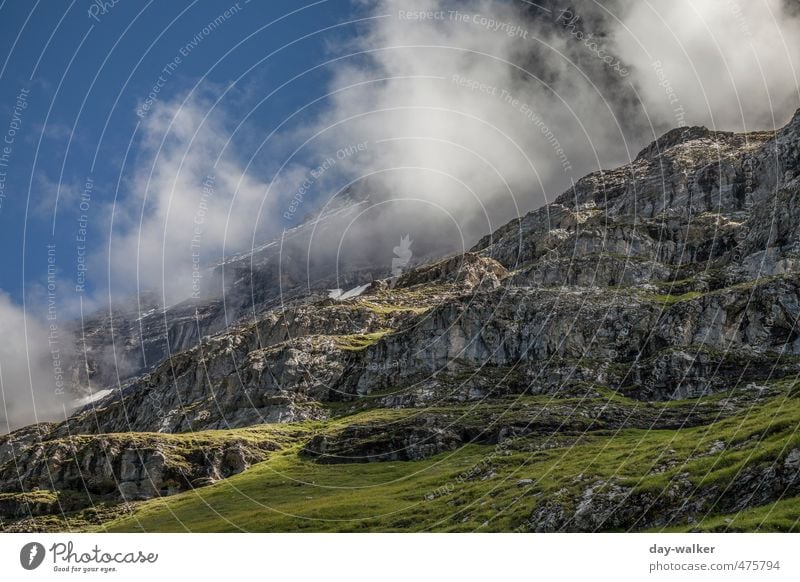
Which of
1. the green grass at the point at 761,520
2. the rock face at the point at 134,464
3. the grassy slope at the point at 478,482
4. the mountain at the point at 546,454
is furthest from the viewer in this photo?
the rock face at the point at 134,464

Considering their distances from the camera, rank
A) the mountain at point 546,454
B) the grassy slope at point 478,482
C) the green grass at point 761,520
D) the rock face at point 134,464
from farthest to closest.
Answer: the rock face at point 134,464
the mountain at point 546,454
the grassy slope at point 478,482
the green grass at point 761,520

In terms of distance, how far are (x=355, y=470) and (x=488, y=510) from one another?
248 ft

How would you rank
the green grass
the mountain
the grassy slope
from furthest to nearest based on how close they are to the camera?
1. the mountain
2. the grassy slope
3. the green grass

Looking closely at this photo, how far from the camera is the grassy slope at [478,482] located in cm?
5338

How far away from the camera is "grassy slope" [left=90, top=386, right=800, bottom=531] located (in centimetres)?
5338

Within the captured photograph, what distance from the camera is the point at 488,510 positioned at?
71812mm

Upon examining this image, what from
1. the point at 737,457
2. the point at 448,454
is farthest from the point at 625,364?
the point at 737,457

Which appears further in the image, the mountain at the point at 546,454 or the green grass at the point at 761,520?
the mountain at the point at 546,454

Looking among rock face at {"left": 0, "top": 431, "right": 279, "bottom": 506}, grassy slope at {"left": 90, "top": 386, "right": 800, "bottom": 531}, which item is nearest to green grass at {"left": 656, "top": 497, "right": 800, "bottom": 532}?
grassy slope at {"left": 90, "top": 386, "right": 800, "bottom": 531}

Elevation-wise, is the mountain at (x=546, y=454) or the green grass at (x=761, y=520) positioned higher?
the green grass at (x=761, y=520)

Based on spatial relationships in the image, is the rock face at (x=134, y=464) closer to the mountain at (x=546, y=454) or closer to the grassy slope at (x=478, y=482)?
the mountain at (x=546, y=454)

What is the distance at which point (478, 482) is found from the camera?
93.9 m

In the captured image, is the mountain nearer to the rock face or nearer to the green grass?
the green grass

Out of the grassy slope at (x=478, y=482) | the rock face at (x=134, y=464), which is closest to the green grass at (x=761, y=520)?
the grassy slope at (x=478, y=482)
